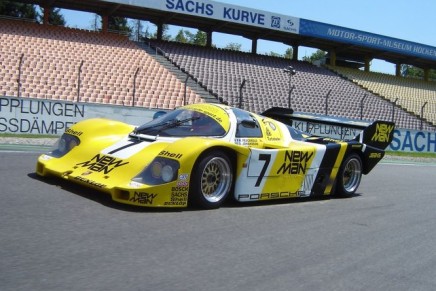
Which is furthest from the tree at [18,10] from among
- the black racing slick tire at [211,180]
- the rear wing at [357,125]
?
the black racing slick tire at [211,180]

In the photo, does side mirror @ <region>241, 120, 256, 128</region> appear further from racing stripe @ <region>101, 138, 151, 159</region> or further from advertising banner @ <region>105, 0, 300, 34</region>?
advertising banner @ <region>105, 0, 300, 34</region>

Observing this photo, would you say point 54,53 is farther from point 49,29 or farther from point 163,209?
point 163,209

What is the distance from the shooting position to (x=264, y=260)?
13.9ft

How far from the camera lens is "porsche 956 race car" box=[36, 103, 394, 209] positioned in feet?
18.4

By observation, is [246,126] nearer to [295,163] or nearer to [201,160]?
[295,163]

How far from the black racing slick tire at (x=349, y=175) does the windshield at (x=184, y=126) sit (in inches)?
96.1

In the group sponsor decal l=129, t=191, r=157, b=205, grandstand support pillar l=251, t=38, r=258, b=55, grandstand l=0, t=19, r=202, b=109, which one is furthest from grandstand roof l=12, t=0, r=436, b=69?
sponsor decal l=129, t=191, r=157, b=205

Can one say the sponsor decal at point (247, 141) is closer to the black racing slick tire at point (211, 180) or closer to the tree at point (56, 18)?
the black racing slick tire at point (211, 180)

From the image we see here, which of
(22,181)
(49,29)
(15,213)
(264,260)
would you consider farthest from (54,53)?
(264,260)

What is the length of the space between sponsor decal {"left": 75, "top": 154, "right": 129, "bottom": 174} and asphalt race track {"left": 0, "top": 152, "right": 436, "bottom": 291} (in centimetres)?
31

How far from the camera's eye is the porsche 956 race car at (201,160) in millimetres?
5609

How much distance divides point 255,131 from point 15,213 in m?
3.27

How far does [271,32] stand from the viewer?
1350 inches

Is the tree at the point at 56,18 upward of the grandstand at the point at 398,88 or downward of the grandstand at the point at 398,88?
upward
